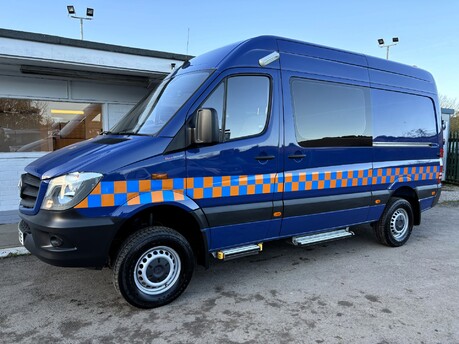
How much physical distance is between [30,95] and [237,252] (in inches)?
219

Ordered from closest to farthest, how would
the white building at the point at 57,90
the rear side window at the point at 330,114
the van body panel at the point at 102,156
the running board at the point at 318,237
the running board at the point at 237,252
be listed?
the van body panel at the point at 102,156, the running board at the point at 237,252, the rear side window at the point at 330,114, the running board at the point at 318,237, the white building at the point at 57,90

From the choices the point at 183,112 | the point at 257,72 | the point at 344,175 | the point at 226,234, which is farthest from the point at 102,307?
the point at 344,175

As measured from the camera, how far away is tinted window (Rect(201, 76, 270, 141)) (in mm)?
3773

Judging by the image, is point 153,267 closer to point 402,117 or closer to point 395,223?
point 395,223

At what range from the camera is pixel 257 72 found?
4.03m

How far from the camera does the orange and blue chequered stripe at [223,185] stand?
3252 mm

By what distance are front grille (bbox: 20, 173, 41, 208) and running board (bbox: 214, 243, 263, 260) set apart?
6.14ft

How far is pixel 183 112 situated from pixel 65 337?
2.21 m

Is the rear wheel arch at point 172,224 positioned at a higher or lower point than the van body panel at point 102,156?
lower

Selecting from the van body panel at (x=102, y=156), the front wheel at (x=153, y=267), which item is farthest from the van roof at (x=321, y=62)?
the front wheel at (x=153, y=267)

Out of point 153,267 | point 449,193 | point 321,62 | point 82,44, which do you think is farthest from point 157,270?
point 449,193

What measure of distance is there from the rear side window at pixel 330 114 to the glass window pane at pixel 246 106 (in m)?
0.46

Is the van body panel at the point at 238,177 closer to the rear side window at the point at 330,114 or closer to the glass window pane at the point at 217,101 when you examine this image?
the glass window pane at the point at 217,101

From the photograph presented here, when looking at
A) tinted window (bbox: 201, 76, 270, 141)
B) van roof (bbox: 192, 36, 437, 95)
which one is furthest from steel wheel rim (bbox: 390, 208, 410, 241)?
tinted window (bbox: 201, 76, 270, 141)
